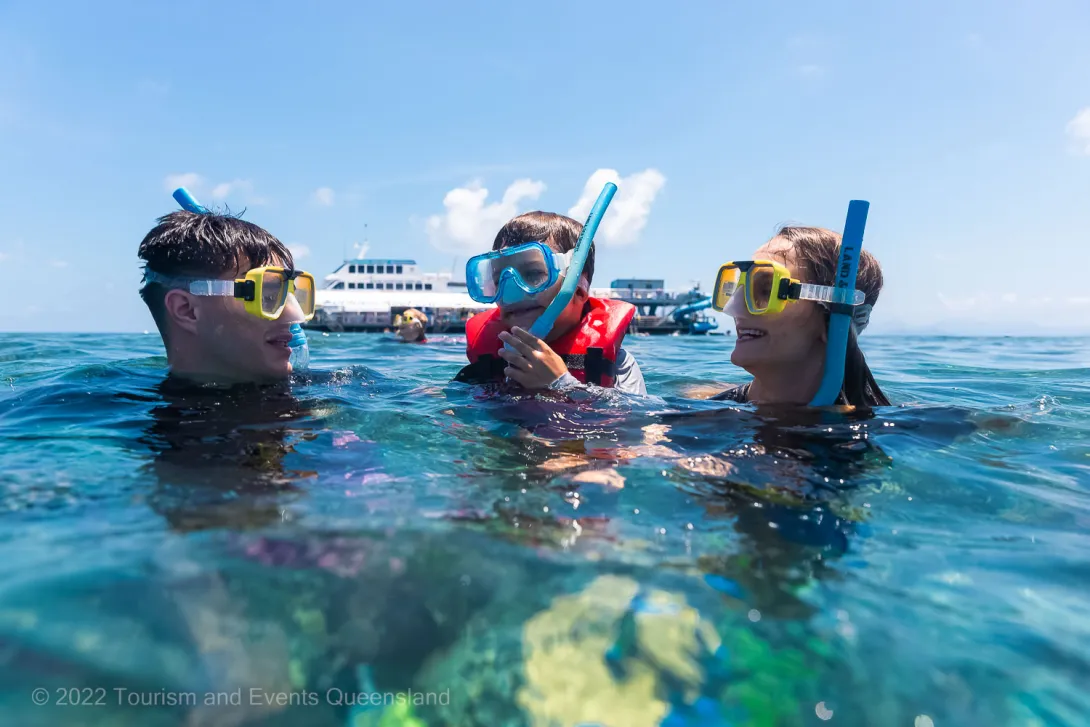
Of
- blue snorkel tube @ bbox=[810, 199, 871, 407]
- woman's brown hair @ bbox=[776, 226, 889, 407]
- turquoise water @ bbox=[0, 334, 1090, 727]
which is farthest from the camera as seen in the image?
woman's brown hair @ bbox=[776, 226, 889, 407]

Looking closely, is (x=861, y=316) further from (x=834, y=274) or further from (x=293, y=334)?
(x=293, y=334)

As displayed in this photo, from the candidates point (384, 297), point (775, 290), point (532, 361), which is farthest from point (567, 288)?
point (384, 297)

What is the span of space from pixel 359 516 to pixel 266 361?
6.91 ft

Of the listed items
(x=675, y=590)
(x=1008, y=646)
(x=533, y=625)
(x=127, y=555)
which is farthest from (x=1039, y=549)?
(x=127, y=555)

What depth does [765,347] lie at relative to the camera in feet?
10.9

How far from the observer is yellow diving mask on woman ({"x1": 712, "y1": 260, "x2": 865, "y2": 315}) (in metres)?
3.10

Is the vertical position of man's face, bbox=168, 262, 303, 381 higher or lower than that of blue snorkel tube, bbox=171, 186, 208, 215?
lower

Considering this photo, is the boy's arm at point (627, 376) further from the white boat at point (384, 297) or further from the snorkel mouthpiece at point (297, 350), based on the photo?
the white boat at point (384, 297)

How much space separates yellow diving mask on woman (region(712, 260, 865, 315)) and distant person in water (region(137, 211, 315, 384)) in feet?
8.14

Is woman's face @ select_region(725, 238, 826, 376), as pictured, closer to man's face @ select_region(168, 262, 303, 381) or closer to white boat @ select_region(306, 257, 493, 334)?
man's face @ select_region(168, 262, 303, 381)

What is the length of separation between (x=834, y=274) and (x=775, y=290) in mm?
441

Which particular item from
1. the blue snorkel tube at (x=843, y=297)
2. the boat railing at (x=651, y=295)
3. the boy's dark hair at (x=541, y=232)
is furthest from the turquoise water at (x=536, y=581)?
the boat railing at (x=651, y=295)

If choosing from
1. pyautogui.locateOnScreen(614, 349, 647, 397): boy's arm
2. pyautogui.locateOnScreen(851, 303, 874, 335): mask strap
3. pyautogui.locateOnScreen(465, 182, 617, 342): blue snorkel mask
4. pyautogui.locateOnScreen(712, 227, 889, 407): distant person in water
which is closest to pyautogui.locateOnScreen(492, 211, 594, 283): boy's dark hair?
pyautogui.locateOnScreen(465, 182, 617, 342): blue snorkel mask

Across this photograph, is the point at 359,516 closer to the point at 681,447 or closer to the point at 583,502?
the point at 583,502
